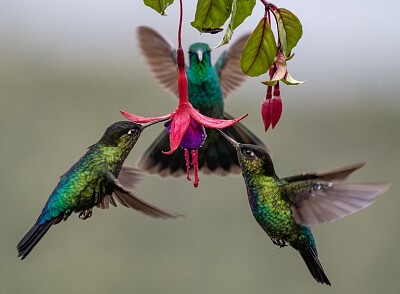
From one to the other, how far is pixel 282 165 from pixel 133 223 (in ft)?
2.59

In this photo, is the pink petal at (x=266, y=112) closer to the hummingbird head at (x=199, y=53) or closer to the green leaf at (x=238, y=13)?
the green leaf at (x=238, y=13)

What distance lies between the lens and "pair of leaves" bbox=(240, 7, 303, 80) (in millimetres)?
965

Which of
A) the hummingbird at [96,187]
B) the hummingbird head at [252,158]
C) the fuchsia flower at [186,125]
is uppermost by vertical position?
the fuchsia flower at [186,125]

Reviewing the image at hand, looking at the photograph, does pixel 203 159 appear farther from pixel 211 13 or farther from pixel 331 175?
pixel 211 13

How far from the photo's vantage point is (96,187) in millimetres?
1169

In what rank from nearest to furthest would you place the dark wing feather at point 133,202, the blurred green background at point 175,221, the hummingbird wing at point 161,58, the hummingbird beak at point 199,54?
the dark wing feather at point 133,202, the hummingbird beak at point 199,54, the hummingbird wing at point 161,58, the blurred green background at point 175,221

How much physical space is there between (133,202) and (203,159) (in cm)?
39

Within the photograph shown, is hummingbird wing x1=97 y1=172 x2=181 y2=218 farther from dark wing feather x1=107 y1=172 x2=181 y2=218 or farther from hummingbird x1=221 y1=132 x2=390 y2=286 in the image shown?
hummingbird x1=221 y1=132 x2=390 y2=286

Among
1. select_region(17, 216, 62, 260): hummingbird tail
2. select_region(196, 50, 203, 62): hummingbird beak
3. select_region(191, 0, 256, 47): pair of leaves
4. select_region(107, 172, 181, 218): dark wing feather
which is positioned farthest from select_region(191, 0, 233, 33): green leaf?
select_region(196, 50, 203, 62): hummingbird beak

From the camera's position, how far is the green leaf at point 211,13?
0.98 m

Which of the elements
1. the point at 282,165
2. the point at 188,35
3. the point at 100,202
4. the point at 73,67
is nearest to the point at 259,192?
the point at 100,202

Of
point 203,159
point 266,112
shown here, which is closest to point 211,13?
point 266,112

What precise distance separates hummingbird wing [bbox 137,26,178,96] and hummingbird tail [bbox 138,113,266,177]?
0.25 meters

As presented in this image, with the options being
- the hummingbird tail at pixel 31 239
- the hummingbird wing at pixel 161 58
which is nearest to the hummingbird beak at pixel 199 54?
the hummingbird wing at pixel 161 58
